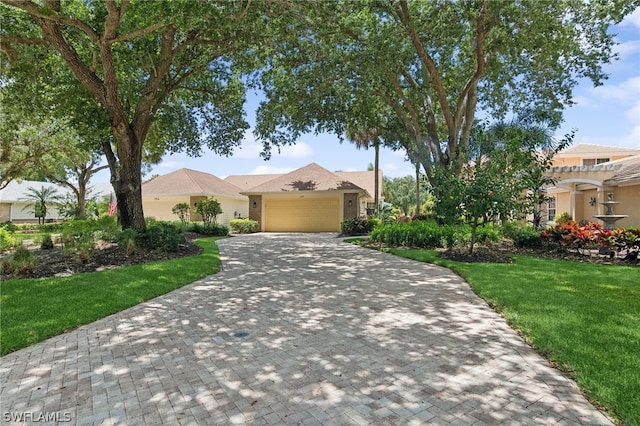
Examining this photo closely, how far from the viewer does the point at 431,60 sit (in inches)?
487

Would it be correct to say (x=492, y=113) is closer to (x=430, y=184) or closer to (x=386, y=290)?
(x=430, y=184)

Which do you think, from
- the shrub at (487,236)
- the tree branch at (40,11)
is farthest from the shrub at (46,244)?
the shrub at (487,236)

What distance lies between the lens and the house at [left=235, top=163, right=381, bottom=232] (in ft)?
76.4

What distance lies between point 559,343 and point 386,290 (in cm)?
314

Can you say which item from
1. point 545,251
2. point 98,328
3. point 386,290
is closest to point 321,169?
point 545,251

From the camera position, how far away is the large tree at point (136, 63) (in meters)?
7.89

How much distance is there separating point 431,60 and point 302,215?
47.7 ft

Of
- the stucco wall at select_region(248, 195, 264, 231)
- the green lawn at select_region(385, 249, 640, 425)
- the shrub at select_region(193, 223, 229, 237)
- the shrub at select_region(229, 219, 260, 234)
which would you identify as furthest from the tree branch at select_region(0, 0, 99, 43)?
the stucco wall at select_region(248, 195, 264, 231)

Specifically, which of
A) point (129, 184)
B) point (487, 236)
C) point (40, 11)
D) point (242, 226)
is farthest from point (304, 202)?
point (40, 11)

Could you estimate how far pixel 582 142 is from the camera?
88.5ft

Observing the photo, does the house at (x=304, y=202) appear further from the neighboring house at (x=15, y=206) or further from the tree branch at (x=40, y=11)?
the neighboring house at (x=15, y=206)

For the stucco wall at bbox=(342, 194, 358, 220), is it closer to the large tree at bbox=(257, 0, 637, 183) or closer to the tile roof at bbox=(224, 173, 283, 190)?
the large tree at bbox=(257, 0, 637, 183)

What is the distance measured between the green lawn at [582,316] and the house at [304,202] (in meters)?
14.8

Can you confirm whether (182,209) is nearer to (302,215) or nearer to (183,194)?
(183,194)
